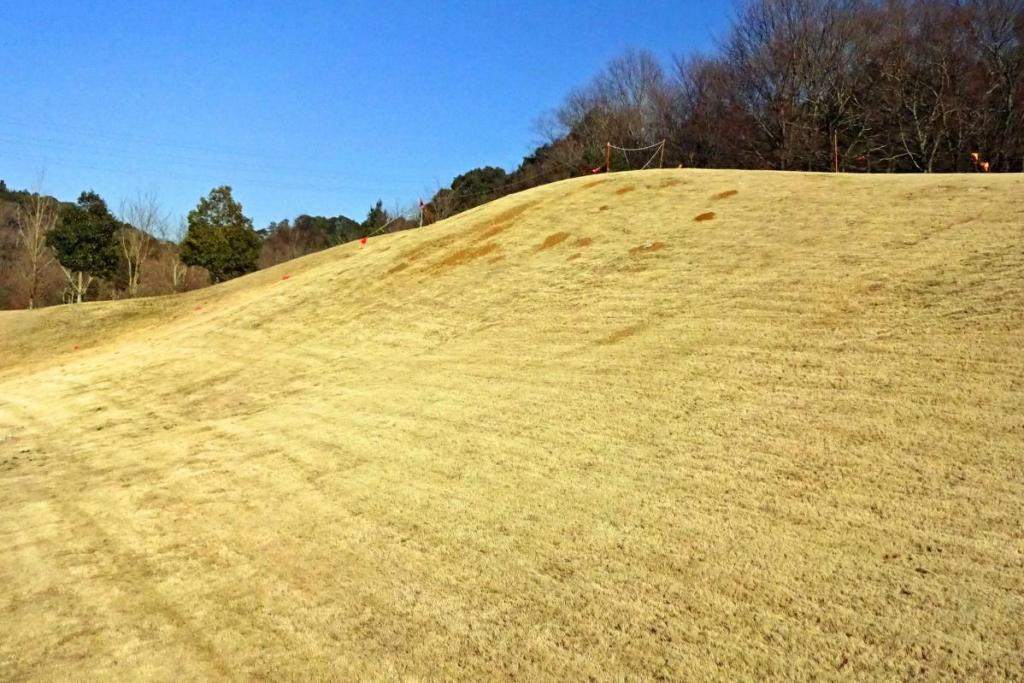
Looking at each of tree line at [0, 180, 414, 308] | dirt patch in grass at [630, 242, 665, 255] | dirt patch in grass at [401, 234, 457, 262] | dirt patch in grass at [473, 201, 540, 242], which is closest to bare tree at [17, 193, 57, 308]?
tree line at [0, 180, 414, 308]

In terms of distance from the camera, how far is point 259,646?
11.3ft

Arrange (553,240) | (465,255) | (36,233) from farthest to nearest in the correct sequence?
(36,233)
(465,255)
(553,240)

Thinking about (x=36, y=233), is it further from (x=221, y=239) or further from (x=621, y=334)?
(x=621, y=334)

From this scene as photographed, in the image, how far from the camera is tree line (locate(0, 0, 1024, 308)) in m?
32.0

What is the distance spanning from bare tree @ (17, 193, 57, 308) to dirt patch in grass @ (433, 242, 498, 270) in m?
25.0

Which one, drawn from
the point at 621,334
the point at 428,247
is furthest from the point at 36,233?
the point at 621,334

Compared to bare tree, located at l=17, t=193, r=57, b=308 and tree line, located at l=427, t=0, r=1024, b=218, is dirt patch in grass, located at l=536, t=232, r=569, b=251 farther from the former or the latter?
bare tree, located at l=17, t=193, r=57, b=308

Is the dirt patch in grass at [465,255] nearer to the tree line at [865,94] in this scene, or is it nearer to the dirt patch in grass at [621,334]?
the dirt patch in grass at [621,334]

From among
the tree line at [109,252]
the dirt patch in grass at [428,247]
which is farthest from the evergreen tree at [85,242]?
the dirt patch in grass at [428,247]

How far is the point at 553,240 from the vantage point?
15.0 meters

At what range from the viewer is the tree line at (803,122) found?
3200cm

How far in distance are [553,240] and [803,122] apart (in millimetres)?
27942

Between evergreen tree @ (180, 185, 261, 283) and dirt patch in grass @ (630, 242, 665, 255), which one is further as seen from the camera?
evergreen tree @ (180, 185, 261, 283)

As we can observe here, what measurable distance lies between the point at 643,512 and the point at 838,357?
2.70m
